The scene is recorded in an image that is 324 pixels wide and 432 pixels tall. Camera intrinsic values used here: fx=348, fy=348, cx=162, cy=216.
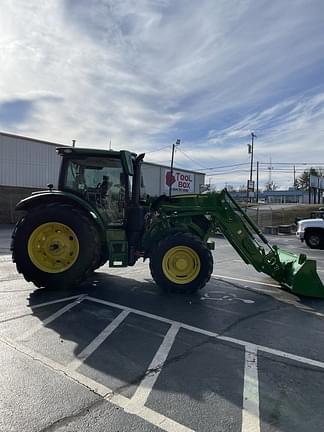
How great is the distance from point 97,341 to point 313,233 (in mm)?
14596

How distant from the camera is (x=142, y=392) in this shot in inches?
122

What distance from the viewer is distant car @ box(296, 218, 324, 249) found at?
53.3 feet

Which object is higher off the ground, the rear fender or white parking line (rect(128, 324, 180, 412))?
the rear fender

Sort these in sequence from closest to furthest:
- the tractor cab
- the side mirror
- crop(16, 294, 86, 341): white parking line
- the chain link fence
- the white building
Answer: crop(16, 294, 86, 341): white parking line, the side mirror, the tractor cab, the white building, the chain link fence

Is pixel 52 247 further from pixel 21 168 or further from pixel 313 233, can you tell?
pixel 21 168

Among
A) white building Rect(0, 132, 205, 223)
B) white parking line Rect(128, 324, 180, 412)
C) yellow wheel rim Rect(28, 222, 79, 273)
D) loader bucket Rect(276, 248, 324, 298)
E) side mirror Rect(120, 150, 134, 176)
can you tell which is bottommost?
white parking line Rect(128, 324, 180, 412)

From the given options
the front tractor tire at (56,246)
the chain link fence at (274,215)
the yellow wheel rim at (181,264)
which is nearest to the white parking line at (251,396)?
the yellow wheel rim at (181,264)

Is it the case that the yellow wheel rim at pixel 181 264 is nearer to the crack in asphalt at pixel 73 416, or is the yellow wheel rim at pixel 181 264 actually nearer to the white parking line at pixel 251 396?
the white parking line at pixel 251 396

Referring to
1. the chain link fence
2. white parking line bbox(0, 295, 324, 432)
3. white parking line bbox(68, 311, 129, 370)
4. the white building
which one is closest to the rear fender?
white parking line bbox(68, 311, 129, 370)

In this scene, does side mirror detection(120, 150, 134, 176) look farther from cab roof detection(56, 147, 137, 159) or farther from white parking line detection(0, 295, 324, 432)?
white parking line detection(0, 295, 324, 432)

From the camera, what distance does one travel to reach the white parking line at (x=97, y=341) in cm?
365

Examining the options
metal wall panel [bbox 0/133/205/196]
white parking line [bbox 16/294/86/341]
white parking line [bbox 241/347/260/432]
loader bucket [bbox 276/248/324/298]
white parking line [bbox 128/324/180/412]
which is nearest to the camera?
white parking line [bbox 241/347/260/432]

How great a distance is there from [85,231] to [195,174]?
112 ft

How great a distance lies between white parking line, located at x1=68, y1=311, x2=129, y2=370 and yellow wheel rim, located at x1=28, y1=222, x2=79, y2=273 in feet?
6.04
